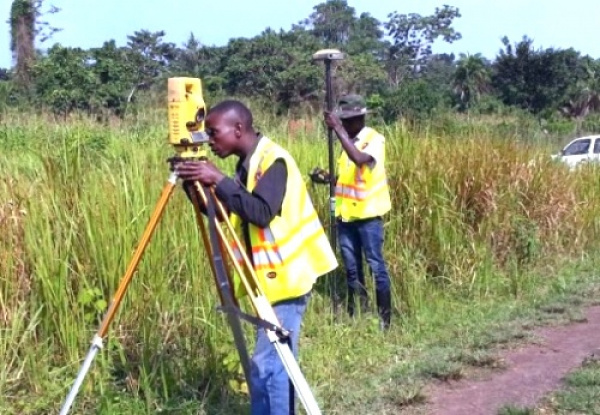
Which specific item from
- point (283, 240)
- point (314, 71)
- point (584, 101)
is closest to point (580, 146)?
point (314, 71)

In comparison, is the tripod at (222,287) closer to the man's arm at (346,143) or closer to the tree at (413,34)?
the man's arm at (346,143)

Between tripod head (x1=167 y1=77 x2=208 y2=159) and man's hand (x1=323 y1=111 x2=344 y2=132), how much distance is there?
127 inches

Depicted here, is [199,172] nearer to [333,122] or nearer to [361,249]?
[333,122]

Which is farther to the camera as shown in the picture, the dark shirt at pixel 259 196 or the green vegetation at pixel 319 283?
the green vegetation at pixel 319 283

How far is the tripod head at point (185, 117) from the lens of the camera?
3.67 metres

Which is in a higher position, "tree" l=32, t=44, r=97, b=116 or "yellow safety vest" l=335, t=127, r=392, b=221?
"tree" l=32, t=44, r=97, b=116

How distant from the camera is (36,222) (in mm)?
5297

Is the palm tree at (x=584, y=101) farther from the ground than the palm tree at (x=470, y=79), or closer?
closer

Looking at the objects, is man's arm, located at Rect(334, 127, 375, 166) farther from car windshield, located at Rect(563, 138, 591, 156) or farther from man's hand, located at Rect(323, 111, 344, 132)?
car windshield, located at Rect(563, 138, 591, 156)

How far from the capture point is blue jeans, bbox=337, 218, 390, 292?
7195mm

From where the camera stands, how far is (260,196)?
3930 mm

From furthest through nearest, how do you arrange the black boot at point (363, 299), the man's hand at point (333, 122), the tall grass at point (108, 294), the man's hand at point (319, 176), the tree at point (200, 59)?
the tree at point (200, 59)
the man's hand at point (319, 176)
the black boot at point (363, 299)
the man's hand at point (333, 122)
the tall grass at point (108, 294)

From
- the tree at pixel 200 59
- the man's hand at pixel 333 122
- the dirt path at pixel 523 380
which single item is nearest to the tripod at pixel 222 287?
the dirt path at pixel 523 380

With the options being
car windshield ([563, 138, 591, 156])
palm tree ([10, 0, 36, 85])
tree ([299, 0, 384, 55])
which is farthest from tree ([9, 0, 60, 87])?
tree ([299, 0, 384, 55])
